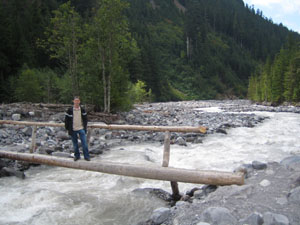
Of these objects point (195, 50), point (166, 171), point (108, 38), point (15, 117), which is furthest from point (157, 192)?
point (195, 50)

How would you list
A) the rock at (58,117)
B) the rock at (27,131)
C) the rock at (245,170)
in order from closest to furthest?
the rock at (245,170)
the rock at (27,131)
the rock at (58,117)

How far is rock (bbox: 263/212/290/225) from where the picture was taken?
339 centimetres

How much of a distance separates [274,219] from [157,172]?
119 inches

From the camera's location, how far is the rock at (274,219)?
11.1ft

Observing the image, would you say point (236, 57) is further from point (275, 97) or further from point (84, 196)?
point (84, 196)

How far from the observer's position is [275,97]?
49969 millimetres

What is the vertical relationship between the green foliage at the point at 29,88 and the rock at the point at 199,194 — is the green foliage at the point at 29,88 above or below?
above

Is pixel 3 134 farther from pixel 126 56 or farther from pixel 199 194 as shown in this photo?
pixel 126 56

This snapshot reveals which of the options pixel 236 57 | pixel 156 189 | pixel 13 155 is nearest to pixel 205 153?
pixel 156 189

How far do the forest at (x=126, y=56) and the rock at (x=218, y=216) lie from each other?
612 inches

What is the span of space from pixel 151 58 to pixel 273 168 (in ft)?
213

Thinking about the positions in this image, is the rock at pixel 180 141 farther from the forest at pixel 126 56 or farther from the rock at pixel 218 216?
the forest at pixel 126 56

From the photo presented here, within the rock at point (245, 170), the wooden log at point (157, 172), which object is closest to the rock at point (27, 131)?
the wooden log at point (157, 172)

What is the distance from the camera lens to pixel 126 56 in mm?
20469
